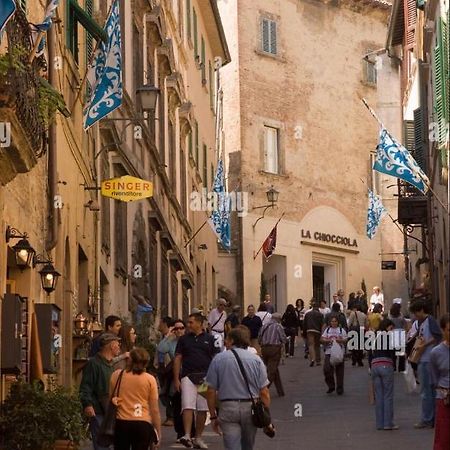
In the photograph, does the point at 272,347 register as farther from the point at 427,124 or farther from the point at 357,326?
the point at 427,124

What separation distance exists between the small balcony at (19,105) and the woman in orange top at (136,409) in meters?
2.14

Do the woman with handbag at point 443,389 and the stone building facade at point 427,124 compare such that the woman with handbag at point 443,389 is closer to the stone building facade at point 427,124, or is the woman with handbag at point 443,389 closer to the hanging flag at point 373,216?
the stone building facade at point 427,124

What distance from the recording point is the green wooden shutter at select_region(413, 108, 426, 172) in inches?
1533

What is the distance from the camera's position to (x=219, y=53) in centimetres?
5075

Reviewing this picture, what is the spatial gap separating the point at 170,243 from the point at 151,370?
11476 mm

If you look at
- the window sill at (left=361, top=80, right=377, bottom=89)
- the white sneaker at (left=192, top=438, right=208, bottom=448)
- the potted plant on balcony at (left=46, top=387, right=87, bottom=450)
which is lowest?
the white sneaker at (left=192, top=438, right=208, bottom=448)

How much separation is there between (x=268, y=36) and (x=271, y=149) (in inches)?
161

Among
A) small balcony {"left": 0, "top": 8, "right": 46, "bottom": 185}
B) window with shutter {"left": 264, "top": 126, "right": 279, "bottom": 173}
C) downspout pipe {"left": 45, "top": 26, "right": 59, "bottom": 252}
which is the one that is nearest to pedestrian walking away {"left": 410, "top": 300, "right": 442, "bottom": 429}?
downspout pipe {"left": 45, "top": 26, "right": 59, "bottom": 252}

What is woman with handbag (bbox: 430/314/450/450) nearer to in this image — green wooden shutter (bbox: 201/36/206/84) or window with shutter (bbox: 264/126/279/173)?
green wooden shutter (bbox: 201/36/206/84)

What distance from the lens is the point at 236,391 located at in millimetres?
13562

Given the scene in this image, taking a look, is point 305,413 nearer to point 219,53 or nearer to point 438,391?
point 438,391

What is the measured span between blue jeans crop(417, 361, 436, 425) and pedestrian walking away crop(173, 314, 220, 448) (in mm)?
2764

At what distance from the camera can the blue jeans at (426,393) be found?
1903 centimetres

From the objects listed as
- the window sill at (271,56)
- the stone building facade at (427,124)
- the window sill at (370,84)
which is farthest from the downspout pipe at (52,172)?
the window sill at (370,84)
